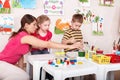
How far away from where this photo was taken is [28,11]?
7.77 feet

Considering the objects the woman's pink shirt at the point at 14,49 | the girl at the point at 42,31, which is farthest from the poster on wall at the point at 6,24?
the woman's pink shirt at the point at 14,49

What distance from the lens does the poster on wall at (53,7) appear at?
2.45 metres

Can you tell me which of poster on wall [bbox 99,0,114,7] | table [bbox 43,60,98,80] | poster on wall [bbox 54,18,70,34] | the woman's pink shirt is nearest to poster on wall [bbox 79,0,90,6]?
poster on wall [bbox 99,0,114,7]

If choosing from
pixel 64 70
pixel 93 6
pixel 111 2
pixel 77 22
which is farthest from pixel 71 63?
pixel 111 2

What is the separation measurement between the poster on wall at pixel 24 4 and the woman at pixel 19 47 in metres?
0.48

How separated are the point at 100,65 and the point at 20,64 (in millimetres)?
777

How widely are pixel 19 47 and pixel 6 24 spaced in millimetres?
591

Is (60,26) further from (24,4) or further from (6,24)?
(6,24)

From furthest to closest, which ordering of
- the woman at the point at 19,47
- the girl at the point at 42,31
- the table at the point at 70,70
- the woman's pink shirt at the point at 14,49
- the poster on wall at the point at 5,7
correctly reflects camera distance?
the poster on wall at the point at 5,7, the girl at the point at 42,31, the woman's pink shirt at the point at 14,49, the woman at the point at 19,47, the table at the point at 70,70

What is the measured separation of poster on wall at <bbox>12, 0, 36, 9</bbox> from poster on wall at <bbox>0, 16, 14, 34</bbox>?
147mm

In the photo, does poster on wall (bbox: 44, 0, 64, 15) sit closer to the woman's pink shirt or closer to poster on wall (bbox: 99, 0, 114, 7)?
poster on wall (bbox: 99, 0, 114, 7)

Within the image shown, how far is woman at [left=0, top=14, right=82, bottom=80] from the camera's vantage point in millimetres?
1636

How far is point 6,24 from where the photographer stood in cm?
226

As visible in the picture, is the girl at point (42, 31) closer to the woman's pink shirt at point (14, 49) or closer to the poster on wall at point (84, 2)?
the woman's pink shirt at point (14, 49)
